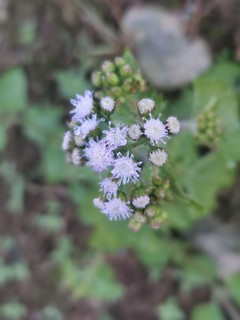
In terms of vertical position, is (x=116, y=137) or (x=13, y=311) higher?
(x=13, y=311)

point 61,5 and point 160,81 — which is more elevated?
point 61,5

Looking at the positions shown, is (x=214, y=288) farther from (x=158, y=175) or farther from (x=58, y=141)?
(x=158, y=175)

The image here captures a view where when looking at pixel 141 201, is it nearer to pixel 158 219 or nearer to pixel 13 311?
pixel 158 219

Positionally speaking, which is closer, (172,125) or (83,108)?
(172,125)

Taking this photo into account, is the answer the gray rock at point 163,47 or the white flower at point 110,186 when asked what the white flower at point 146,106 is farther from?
the gray rock at point 163,47

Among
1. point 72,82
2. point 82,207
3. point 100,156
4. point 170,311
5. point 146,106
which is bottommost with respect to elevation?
point 100,156

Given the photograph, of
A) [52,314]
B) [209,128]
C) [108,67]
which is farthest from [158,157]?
[52,314]

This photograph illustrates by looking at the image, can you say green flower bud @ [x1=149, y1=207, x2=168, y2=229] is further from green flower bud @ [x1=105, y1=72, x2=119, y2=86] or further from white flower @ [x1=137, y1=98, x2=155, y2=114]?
green flower bud @ [x1=105, y1=72, x2=119, y2=86]

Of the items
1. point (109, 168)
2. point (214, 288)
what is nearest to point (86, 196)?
point (214, 288)
